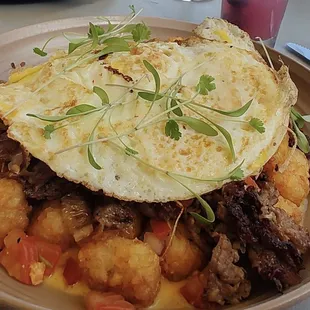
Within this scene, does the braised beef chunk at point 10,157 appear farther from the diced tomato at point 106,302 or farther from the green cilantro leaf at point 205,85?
the green cilantro leaf at point 205,85

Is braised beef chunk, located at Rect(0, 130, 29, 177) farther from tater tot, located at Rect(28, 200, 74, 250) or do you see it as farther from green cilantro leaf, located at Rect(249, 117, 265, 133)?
green cilantro leaf, located at Rect(249, 117, 265, 133)

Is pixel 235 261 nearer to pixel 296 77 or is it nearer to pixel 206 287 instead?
pixel 206 287

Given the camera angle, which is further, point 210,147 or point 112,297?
point 210,147

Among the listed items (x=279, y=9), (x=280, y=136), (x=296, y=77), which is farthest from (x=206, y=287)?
(x=279, y=9)

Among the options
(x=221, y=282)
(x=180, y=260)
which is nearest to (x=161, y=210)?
(x=180, y=260)

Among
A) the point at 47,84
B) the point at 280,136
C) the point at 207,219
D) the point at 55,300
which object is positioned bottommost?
the point at 55,300

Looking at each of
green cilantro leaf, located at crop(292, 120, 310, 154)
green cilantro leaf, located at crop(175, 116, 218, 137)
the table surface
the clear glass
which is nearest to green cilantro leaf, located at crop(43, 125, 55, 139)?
green cilantro leaf, located at crop(175, 116, 218, 137)

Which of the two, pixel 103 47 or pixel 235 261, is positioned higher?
pixel 103 47
